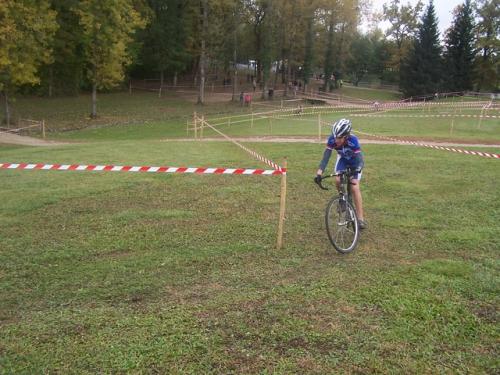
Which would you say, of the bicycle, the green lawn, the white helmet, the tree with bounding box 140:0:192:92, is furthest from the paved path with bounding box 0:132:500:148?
the tree with bounding box 140:0:192:92

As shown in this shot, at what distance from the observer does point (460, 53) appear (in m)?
58.8

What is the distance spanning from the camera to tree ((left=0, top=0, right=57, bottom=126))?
24.6m

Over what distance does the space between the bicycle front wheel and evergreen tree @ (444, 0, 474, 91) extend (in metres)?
58.1

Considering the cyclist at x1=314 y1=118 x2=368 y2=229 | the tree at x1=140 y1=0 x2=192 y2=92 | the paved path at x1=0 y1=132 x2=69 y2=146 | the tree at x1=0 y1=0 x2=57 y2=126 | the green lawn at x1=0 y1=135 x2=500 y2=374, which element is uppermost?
the tree at x1=140 y1=0 x2=192 y2=92

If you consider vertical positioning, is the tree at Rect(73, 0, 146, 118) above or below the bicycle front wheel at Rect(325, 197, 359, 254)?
above

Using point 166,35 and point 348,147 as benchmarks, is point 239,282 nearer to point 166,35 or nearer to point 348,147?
point 348,147

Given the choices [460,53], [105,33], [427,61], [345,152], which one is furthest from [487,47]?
[345,152]

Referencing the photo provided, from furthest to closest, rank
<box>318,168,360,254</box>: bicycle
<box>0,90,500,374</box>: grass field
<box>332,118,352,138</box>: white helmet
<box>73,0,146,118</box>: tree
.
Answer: <box>73,0,146,118</box>: tree < <box>332,118,352,138</box>: white helmet < <box>318,168,360,254</box>: bicycle < <box>0,90,500,374</box>: grass field

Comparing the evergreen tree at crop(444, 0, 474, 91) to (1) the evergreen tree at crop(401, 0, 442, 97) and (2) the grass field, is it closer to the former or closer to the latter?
(1) the evergreen tree at crop(401, 0, 442, 97)

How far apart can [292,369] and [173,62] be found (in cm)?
5033

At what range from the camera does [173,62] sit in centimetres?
5066

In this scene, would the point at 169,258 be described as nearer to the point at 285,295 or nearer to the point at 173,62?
the point at 285,295

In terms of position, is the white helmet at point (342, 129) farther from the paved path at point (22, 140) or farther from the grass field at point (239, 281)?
the paved path at point (22, 140)

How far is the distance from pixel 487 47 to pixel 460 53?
6.71 metres
